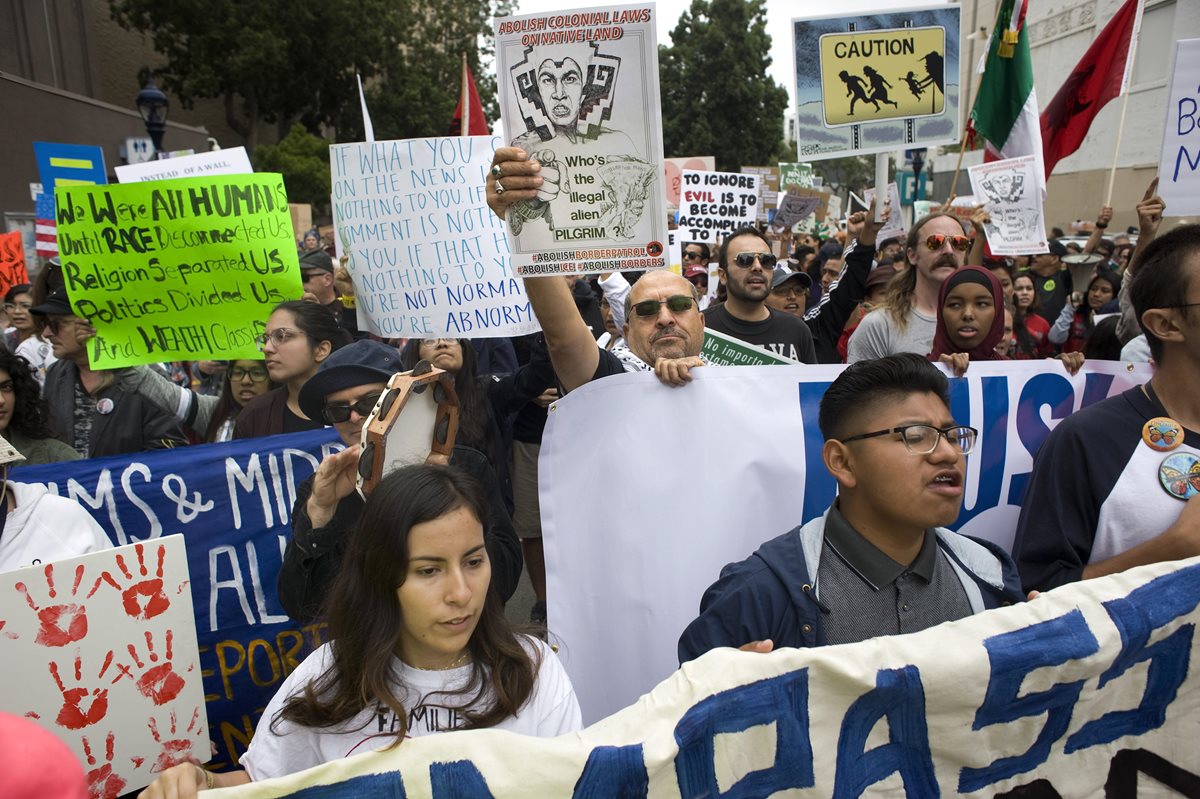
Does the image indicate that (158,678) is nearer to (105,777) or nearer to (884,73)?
(105,777)

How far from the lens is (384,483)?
6.33 ft

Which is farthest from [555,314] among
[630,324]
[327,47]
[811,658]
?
[327,47]

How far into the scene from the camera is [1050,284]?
8.61 meters

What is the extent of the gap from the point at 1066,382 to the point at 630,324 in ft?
4.85

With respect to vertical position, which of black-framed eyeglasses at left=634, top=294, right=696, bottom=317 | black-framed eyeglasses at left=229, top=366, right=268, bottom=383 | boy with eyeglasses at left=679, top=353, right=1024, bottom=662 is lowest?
black-framed eyeglasses at left=229, top=366, right=268, bottom=383

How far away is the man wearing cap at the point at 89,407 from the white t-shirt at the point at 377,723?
8.42 ft

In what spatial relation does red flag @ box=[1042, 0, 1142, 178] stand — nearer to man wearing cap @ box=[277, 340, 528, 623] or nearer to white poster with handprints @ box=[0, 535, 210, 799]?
man wearing cap @ box=[277, 340, 528, 623]

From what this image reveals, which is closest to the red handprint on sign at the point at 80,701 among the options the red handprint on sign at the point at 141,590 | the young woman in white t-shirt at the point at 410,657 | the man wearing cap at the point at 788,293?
the red handprint on sign at the point at 141,590

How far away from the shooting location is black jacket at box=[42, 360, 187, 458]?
3.98 metres

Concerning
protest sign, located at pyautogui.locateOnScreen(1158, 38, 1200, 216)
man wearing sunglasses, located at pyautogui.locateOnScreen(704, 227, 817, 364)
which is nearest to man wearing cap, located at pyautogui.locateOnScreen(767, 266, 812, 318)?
man wearing sunglasses, located at pyautogui.locateOnScreen(704, 227, 817, 364)

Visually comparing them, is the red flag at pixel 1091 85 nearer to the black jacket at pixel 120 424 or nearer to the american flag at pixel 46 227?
the black jacket at pixel 120 424

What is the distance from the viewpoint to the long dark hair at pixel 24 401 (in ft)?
11.1

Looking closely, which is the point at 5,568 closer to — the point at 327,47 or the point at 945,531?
the point at 945,531

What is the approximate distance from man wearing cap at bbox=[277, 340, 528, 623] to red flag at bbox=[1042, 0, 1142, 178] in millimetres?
4431
